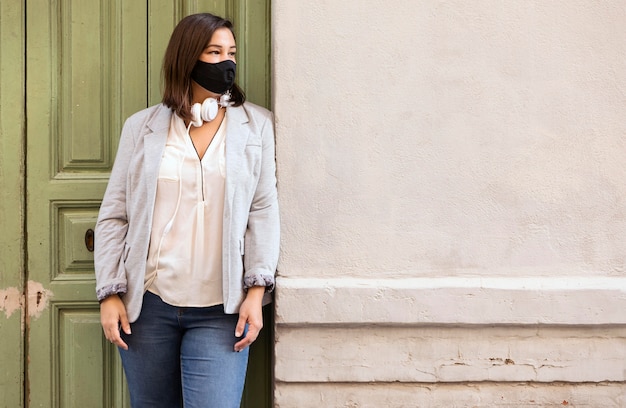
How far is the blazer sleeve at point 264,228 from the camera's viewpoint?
2539 millimetres

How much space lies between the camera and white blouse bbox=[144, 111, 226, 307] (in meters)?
2.50

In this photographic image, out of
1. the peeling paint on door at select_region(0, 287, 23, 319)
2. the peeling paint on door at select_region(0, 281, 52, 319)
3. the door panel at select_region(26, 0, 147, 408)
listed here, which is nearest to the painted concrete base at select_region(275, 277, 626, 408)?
the door panel at select_region(26, 0, 147, 408)

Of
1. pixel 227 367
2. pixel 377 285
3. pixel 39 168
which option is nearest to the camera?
pixel 227 367

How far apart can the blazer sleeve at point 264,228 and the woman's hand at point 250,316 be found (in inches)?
1.7

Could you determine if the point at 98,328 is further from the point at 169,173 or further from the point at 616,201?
the point at 616,201

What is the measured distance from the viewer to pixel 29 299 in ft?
9.81

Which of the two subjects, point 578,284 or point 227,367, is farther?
point 578,284

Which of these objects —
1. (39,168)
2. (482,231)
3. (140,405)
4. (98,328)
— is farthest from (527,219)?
(39,168)

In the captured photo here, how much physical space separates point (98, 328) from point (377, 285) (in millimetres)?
1302

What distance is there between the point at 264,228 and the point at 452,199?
0.82 meters

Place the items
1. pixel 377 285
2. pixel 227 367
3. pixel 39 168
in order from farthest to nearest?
1. pixel 39 168
2. pixel 377 285
3. pixel 227 367

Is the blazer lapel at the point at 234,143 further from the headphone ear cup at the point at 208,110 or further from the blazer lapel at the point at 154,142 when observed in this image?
the blazer lapel at the point at 154,142

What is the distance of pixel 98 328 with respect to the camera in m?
3.00

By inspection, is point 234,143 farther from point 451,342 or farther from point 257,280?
point 451,342
